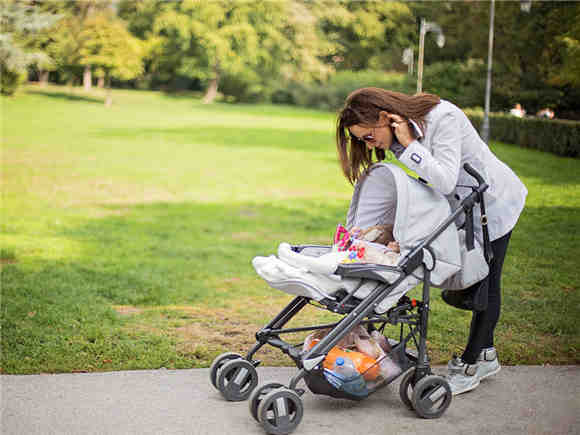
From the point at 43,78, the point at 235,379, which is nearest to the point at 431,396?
the point at 235,379

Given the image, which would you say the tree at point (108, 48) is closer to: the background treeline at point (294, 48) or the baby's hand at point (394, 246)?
the background treeline at point (294, 48)

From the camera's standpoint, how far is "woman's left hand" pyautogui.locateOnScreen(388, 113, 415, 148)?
333 cm

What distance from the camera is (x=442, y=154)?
131 inches

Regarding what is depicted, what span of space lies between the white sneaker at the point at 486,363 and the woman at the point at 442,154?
2.1 inches

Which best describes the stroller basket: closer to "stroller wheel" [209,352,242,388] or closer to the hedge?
"stroller wheel" [209,352,242,388]

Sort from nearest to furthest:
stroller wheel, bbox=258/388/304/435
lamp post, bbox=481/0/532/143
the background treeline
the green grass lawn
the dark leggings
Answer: stroller wheel, bbox=258/388/304/435, the dark leggings, the green grass lawn, the background treeline, lamp post, bbox=481/0/532/143

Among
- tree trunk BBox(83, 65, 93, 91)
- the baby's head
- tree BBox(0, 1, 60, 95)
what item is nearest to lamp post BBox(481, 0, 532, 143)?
the baby's head

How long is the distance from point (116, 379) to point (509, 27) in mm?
5287

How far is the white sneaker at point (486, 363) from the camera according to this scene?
3.87 metres

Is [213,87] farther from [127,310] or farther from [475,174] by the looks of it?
[475,174]

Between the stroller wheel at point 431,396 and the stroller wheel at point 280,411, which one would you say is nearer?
the stroller wheel at point 280,411

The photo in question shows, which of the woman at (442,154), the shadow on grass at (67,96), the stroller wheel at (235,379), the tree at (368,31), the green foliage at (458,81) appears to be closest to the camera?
the woman at (442,154)

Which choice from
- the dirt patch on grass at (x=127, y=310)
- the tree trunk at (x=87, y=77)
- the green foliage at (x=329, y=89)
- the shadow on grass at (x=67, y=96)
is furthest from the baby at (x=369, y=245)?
the tree trunk at (x=87, y=77)

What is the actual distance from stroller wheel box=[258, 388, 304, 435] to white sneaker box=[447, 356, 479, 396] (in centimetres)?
93
